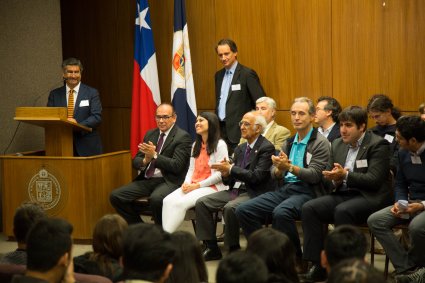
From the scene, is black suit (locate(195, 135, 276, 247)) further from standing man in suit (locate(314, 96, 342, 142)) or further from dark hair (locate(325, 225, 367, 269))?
dark hair (locate(325, 225, 367, 269))

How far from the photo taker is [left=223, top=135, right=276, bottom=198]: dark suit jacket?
6.18 m

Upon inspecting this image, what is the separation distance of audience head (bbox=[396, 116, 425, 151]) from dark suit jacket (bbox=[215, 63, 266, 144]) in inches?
98.8

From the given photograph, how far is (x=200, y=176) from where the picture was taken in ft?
22.0

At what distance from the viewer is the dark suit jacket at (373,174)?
5.53m

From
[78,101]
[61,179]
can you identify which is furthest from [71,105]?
[61,179]

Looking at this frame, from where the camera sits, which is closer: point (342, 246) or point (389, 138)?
point (342, 246)

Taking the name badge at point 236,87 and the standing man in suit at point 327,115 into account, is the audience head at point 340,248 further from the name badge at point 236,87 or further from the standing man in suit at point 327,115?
the name badge at point 236,87

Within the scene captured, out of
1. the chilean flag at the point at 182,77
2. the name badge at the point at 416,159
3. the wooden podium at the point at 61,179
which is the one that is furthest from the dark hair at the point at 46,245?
the chilean flag at the point at 182,77

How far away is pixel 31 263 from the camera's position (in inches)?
123

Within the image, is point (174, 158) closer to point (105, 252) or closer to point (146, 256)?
point (105, 252)

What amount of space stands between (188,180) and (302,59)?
2.00 m

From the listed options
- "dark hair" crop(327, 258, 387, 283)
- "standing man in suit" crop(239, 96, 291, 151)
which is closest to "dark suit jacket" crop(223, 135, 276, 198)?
"standing man in suit" crop(239, 96, 291, 151)

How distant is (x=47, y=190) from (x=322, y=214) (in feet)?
8.53

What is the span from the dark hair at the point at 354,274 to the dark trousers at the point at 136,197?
13.9 feet
